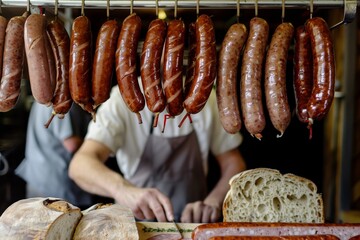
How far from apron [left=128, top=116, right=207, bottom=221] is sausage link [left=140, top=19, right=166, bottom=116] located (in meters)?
1.98

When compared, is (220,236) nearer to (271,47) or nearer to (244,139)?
(271,47)

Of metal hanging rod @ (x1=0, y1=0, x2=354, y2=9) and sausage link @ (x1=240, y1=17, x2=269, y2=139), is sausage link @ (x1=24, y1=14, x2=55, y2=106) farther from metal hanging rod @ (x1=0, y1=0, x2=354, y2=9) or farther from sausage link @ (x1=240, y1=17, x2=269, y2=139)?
sausage link @ (x1=240, y1=17, x2=269, y2=139)

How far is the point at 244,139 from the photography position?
241 inches

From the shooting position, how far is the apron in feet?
13.8

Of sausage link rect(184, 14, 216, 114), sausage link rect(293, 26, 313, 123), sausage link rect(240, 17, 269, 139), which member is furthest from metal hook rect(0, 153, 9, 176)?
sausage link rect(293, 26, 313, 123)

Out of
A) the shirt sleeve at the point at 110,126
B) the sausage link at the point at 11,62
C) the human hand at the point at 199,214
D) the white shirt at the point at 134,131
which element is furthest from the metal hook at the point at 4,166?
the sausage link at the point at 11,62

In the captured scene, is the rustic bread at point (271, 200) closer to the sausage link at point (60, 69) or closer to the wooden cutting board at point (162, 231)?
the wooden cutting board at point (162, 231)

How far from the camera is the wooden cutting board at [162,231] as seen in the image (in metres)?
2.62

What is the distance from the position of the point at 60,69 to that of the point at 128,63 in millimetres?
372

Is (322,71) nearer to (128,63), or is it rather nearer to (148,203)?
(128,63)

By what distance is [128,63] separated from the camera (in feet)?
7.38

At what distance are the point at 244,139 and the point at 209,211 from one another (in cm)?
288

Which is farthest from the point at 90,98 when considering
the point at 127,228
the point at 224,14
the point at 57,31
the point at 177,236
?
the point at 224,14

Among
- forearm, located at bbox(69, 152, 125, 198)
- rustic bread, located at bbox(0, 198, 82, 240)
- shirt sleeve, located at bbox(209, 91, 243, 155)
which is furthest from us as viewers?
shirt sleeve, located at bbox(209, 91, 243, 155)
